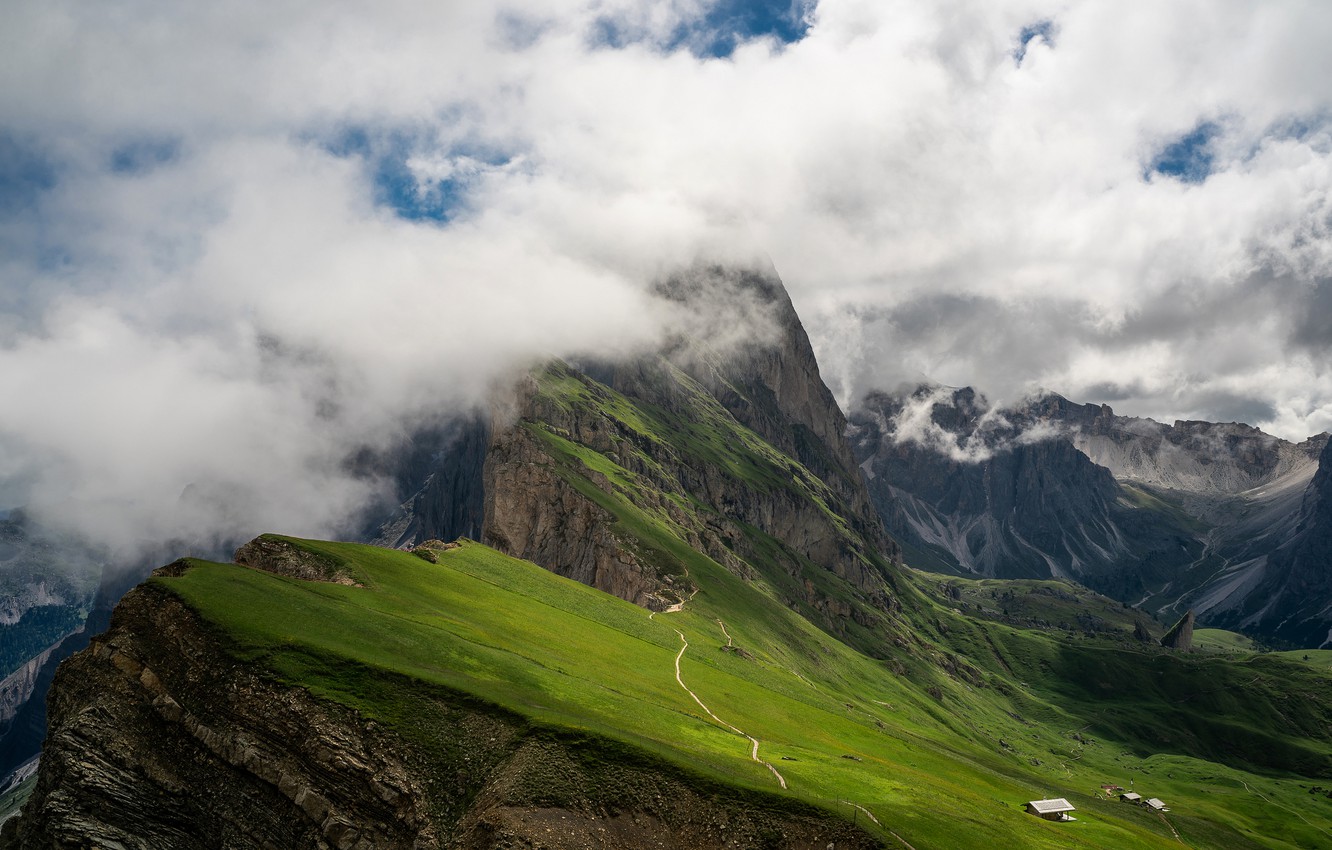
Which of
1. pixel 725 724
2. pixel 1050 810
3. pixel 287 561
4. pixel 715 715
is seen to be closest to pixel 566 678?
pixel 725 724

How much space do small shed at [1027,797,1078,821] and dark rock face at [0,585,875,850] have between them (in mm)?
70575

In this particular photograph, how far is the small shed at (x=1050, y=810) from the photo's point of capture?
351 feet

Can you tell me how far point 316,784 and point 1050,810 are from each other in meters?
97.2

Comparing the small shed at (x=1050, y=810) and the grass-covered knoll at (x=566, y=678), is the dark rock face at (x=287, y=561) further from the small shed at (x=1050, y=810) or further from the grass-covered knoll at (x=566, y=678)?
the small shed at (x=1050, y=810)

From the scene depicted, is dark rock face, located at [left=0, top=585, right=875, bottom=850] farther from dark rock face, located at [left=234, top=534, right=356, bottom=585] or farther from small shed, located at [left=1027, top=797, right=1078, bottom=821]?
small shed, located at [left=1027, top=797, right=1078, bottom=821]

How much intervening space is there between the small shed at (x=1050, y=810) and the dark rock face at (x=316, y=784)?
70.6m

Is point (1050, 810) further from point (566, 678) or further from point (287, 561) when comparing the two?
point (287, 561)

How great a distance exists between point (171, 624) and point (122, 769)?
10.4 m

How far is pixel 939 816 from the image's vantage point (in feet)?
214

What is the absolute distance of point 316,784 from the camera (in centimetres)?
5178

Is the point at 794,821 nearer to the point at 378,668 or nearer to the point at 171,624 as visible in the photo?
the point at 378,668

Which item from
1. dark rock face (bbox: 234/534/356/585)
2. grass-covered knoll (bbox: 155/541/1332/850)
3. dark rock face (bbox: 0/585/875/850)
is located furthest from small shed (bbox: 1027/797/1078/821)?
dark rock face (bbox: 234/534/356/585)

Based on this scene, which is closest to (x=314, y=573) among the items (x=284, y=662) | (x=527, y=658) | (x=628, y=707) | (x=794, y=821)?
(x=527, y=658)

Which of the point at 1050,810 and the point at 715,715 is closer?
the point at 715,715
